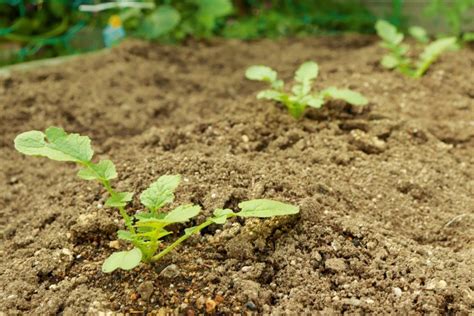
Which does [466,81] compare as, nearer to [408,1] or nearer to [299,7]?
[408,1]

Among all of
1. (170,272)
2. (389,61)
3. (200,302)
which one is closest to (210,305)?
(200,302)

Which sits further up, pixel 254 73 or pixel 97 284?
pixel 254 73

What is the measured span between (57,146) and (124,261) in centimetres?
43

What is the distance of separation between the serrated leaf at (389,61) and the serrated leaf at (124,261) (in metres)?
1.90

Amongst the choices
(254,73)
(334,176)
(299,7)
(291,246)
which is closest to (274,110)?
(254,73)

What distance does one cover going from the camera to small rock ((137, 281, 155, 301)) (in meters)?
1.57

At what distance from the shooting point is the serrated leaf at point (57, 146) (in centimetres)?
170

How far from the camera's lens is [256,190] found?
75.1 inches

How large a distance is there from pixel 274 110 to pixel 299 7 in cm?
216

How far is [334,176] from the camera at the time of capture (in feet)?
6.98

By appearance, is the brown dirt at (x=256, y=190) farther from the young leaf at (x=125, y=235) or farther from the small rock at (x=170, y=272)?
the young leaf at (x=125, y=235)

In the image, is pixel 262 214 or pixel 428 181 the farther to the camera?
pixel 428 181

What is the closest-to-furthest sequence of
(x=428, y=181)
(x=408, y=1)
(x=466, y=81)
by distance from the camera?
(x=428, y=181) → (x=466, y=81) → (x=408, y=1)

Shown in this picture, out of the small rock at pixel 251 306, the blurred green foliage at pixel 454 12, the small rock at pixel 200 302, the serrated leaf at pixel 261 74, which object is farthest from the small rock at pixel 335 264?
the blurred green foliage at pixel 454 12
